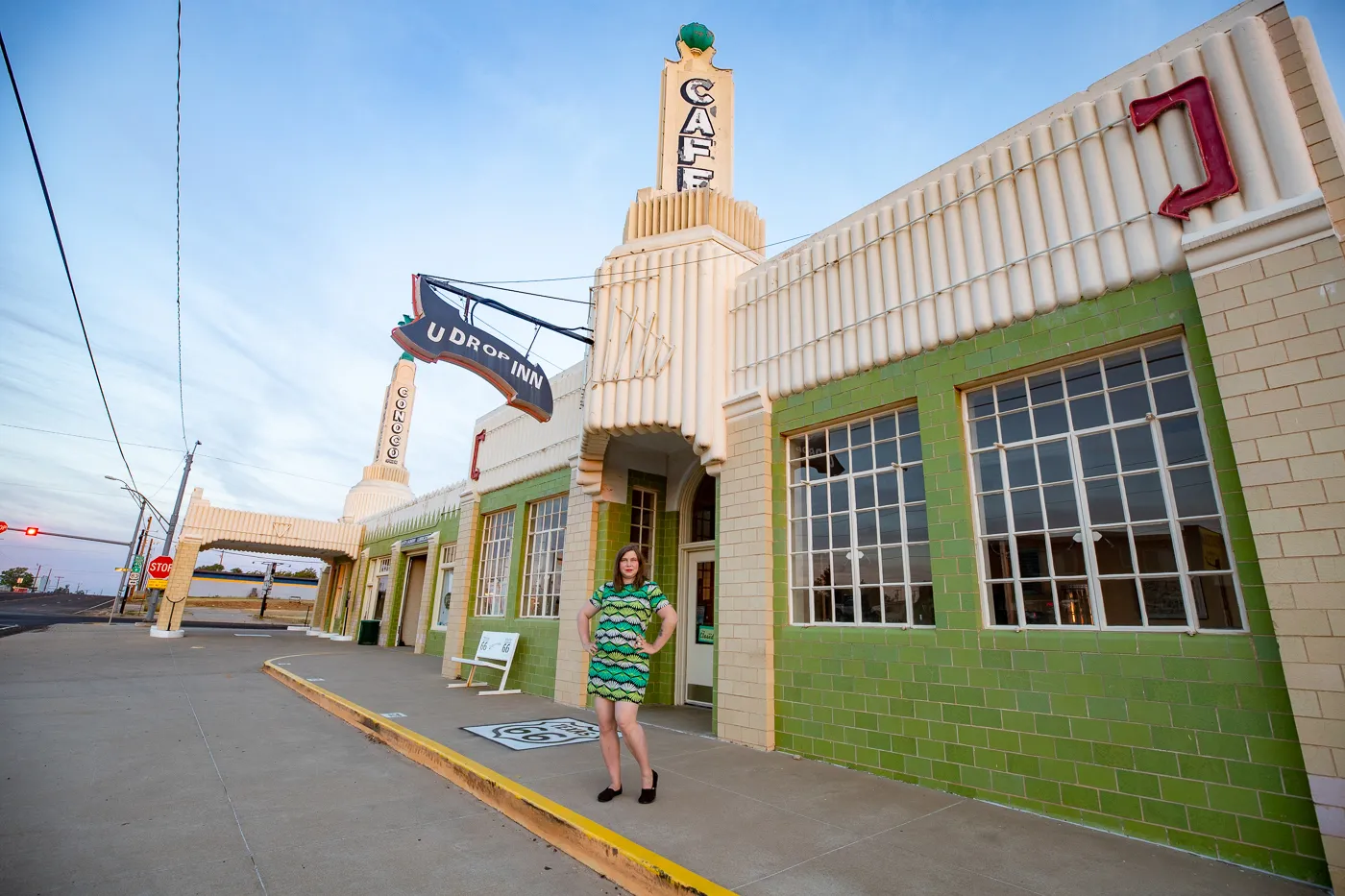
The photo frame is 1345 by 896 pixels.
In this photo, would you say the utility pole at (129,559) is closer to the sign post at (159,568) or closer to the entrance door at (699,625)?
the sign post at (159,568)

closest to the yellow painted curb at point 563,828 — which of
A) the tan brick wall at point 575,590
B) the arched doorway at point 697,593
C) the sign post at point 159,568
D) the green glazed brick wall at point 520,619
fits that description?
the tan brick wall at point 575,590

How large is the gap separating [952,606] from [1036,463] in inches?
51.7

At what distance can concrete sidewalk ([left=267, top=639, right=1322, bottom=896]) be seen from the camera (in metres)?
3.20

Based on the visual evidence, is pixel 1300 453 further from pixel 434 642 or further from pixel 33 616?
pixel 33 616

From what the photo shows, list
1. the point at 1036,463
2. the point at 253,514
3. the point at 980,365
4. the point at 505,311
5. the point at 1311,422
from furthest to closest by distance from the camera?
1. the point at 253,514
2. the point at 505,311
3. the point at 980,365
4. the point at 1036,463
5. the point at 1311,422

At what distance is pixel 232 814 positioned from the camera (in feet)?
13.1

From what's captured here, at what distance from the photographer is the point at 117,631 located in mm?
20672

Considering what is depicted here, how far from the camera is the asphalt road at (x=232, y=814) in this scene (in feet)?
10.2

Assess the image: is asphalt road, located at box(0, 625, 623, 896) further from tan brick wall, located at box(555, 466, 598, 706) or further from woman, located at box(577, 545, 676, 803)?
tan brick wall, located at box(555, 466, 598, 706)

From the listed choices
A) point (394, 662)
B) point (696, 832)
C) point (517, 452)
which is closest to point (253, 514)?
point (394, 662)

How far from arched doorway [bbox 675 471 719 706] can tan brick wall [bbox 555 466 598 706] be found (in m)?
1.40

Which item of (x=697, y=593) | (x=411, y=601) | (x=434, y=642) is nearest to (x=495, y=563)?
(x=697, y=593)

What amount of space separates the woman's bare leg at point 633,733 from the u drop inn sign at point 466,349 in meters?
4.92

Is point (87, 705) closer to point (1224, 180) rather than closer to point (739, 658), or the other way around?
point (739, 658)
